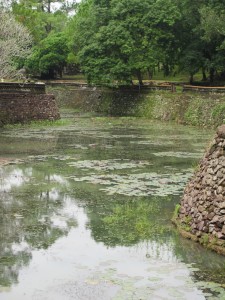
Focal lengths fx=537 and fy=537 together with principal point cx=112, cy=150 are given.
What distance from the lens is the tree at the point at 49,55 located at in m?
62.8

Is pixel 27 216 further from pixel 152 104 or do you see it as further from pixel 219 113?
pixel 152 104

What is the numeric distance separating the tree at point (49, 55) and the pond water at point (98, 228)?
37666 mm

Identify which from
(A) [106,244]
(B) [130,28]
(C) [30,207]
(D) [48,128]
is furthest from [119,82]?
(A) [106,244]

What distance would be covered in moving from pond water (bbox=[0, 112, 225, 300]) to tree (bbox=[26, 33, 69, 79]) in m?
37.7

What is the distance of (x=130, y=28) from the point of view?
44.4 m

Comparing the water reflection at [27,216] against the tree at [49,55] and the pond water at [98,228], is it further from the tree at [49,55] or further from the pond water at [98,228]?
the tree at [49,55]

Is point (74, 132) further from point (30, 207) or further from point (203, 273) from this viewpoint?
point (203, 273)

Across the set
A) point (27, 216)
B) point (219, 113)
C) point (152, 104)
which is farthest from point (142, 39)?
point (27, 216)

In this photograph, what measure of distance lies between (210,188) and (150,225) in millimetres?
1985

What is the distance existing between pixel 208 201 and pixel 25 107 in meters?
28.4

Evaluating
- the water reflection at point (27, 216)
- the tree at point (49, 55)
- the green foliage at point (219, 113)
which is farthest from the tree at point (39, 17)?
the water reflection at point (27, 216)

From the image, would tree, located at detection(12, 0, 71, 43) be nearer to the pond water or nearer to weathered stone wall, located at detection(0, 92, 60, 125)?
weathered stone wall, located at detection(0, 92, 60, 125)

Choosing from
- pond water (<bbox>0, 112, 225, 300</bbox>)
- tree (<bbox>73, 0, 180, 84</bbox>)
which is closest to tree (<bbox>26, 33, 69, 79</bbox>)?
tree (<bbox>73, 0, 180, 84</bbox>)

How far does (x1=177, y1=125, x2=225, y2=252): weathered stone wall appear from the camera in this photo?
11.4 metres
